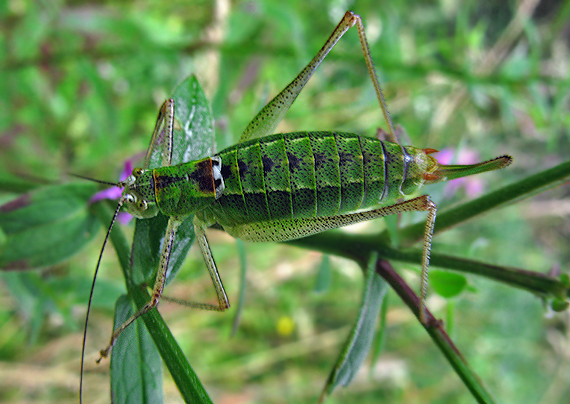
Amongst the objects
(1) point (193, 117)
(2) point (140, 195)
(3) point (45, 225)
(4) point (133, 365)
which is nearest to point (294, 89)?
(1) point (193, 117)

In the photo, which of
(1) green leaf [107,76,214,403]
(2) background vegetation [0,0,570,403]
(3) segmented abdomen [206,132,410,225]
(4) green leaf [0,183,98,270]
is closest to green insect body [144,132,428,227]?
(3) segmented abdomen [206,132,410,225]

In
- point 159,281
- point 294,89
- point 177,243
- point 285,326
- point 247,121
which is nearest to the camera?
point 159,281

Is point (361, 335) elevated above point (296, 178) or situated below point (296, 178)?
below

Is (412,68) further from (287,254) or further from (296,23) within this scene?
(287,254)

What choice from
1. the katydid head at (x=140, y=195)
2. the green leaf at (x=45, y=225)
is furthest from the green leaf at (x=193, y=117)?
the green leaf at (x=45, y=225)

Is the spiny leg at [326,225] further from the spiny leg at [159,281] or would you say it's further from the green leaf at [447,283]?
the spiny leg at [159,281]

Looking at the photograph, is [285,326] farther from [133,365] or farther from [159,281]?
[133,365]

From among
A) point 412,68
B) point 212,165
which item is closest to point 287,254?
point 412,68

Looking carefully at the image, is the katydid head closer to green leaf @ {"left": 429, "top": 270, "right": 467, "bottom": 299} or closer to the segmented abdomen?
the segmented abdomen
